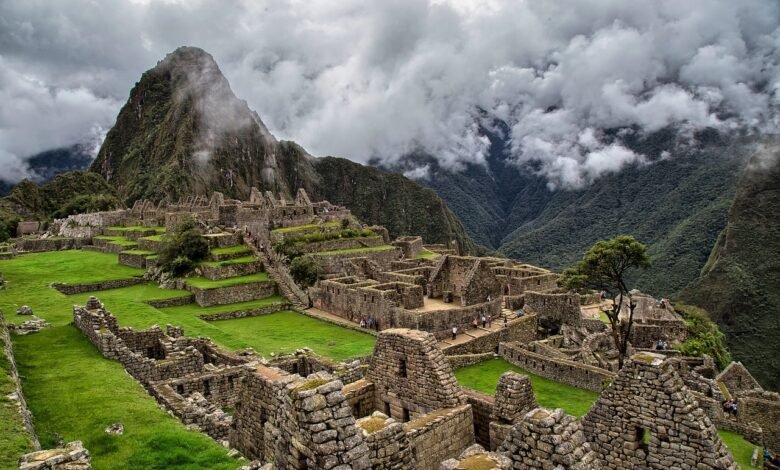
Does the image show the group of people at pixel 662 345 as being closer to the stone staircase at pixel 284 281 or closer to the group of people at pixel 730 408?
the group of people at pixel 730 408

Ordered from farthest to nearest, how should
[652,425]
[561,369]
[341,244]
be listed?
[341,244]
[561,369]
[652,425]

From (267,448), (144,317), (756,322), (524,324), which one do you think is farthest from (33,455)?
(756,322)

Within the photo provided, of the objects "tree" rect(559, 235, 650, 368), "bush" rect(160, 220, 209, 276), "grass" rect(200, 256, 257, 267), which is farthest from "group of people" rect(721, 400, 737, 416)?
"bush" rect(160, 220, 209, 276)

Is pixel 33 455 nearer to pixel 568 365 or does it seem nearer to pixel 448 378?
pixel 448 378

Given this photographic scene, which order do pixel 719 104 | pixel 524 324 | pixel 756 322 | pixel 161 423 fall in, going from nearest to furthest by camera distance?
pixel 161 423 → pixel 524 324 → pixel 756 322 → pixel 719 104

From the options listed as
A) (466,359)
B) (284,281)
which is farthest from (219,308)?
(466,359)

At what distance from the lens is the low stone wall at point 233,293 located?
28312 mm

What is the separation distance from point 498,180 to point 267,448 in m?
Result: 155

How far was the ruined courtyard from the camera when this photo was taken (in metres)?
4.42

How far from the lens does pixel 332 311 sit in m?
28.1

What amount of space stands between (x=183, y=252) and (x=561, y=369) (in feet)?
81.7

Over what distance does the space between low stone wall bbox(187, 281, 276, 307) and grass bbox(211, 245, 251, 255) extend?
16.6 ft

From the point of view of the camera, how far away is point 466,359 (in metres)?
19.7

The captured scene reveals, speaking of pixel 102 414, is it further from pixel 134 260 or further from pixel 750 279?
Answer: pixel 750 279
